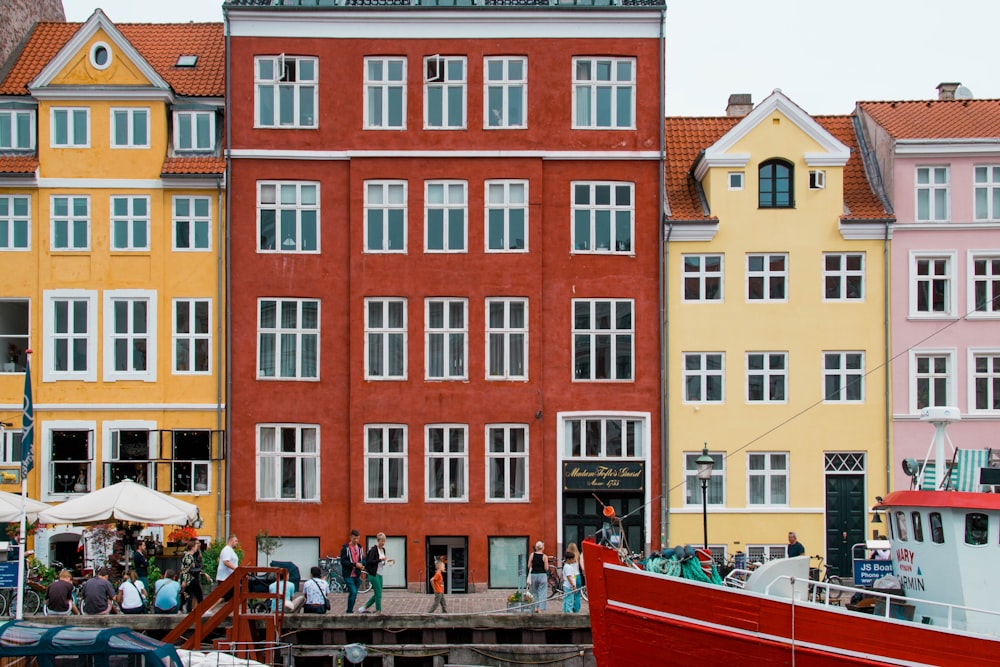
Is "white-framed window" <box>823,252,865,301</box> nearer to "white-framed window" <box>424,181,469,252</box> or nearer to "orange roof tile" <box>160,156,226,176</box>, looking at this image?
"white-framed window" <box>424,181,469,252</box>

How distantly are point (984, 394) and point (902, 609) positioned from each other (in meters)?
11.1

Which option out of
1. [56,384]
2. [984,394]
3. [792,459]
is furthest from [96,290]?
[984,394]

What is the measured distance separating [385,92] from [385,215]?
10.2 ft

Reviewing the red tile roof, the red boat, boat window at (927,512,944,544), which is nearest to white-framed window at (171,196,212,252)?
the red tile roof

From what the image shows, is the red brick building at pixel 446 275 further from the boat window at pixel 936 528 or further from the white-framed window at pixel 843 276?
the boat window at pixel 936 528

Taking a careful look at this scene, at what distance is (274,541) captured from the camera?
31141 millimetres

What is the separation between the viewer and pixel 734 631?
2153cm

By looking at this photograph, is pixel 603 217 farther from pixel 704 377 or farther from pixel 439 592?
pixel 439 592

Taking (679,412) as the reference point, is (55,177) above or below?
above

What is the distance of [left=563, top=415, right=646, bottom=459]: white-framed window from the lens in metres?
31.6

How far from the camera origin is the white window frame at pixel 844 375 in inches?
1256

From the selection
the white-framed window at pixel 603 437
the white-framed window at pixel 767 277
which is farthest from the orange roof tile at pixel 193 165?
the white-framed window at pixel 767 277

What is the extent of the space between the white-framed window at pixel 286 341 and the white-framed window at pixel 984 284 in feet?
54.0

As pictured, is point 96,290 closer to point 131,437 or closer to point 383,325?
point 131,437
